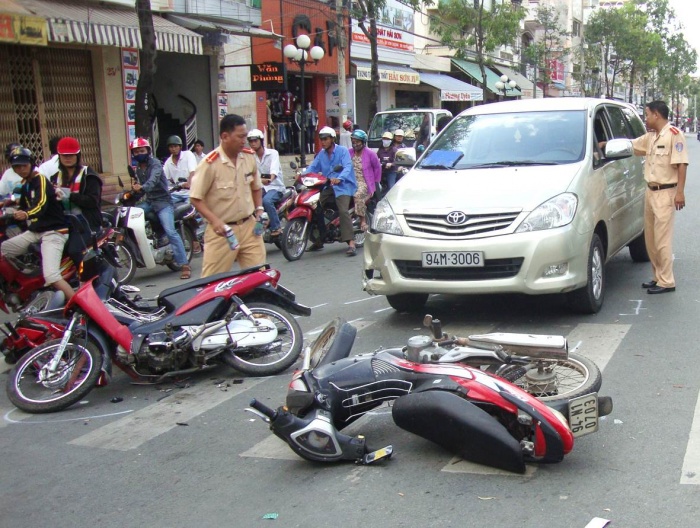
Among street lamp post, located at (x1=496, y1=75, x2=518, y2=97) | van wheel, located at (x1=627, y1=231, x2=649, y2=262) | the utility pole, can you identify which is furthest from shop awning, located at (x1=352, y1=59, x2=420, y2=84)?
van wheel, located at (x1=627, y1=231, x2=649, y2=262)

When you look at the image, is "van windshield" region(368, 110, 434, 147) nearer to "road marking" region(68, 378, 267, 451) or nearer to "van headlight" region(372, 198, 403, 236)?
"van headlight" region(372, 198, 403, 236)

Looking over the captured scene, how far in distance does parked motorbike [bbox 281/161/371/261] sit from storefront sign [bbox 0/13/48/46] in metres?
4.63

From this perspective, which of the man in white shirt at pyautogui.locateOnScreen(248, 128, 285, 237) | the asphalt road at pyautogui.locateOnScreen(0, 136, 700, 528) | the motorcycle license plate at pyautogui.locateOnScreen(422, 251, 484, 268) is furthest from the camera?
the man in white shirt at pyautogui.locateOnScreen(248, 128, 285, 237)

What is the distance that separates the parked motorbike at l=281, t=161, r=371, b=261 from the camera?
36.9ft

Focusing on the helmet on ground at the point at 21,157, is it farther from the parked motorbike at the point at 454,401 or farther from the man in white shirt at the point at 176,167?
the man in white shirt at the point at 176,167

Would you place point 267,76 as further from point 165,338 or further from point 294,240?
point 165,338

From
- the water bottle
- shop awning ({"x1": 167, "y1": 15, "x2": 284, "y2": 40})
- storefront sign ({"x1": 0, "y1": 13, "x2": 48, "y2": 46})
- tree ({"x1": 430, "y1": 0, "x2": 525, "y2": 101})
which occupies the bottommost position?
the water bottle

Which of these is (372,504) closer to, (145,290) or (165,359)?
(165,359)

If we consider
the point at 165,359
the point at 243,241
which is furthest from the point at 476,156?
the point at 165,359

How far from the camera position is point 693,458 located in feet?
13.0

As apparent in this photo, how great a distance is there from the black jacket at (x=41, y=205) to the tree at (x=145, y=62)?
5.95m

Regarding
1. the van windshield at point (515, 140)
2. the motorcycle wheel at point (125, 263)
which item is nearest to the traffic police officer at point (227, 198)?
the van windshield at point (515, 140)

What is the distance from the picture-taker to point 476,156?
7469mm

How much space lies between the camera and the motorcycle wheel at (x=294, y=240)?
11.1m
